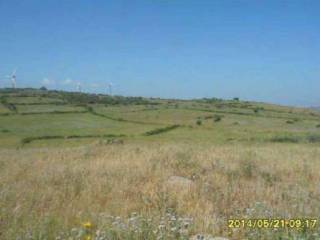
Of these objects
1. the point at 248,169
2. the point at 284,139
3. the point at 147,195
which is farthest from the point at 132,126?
the point at 147,195

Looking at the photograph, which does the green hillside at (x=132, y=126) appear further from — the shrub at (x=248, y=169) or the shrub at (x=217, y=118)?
Answer: the shrub at (x=248, y=169)

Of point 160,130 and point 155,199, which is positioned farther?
point 160,130

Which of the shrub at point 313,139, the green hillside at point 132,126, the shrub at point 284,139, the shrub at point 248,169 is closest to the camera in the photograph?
the shrub at point 248,169

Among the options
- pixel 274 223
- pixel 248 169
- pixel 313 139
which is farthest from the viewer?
pixel 313 139

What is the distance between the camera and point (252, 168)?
12.5 meters

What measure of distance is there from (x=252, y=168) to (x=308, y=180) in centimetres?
181

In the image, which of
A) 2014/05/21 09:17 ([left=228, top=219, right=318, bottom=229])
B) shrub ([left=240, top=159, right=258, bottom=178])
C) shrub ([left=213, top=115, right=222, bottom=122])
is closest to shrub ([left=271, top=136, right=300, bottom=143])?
shrub ([left=213, top=115, right=222, bottom=122])

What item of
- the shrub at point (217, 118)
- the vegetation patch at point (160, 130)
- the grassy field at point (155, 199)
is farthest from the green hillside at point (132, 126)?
the grassy field at point (155, 199)

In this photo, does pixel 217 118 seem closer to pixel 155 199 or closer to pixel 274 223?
pixel 155 199

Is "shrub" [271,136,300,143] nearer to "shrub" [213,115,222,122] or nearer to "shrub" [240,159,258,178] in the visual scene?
"shrub" [213,115,222,122]

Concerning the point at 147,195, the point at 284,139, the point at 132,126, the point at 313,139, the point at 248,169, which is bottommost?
the point at 132,126

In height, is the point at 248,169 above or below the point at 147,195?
above

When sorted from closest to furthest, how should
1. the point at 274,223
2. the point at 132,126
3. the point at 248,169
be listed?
the point at 274,223 → the point at 248,169 → the point at 132,126

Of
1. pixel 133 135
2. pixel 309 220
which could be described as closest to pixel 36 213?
pixel 309 220
